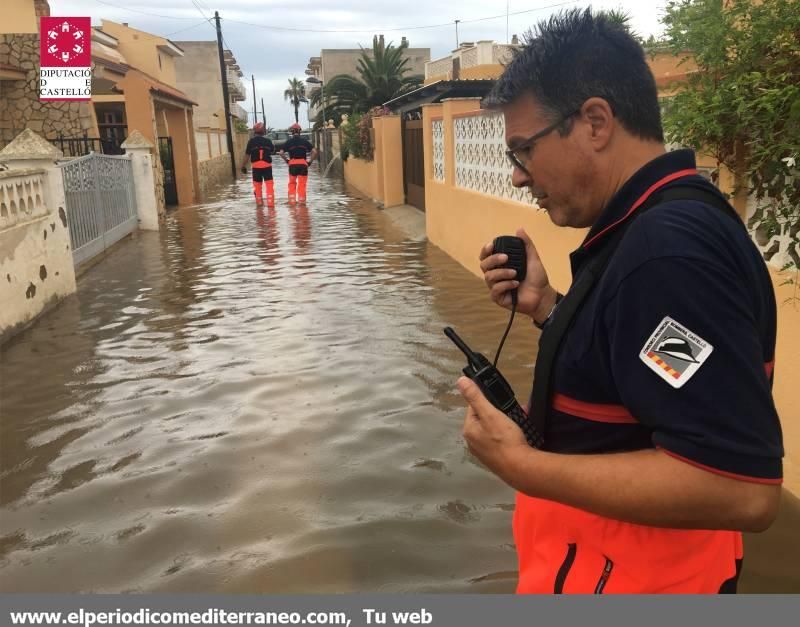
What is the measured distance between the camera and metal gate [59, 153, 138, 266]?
964 centimetres

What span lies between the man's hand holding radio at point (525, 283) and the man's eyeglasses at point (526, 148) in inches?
14.1

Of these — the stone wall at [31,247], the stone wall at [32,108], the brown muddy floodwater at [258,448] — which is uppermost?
the stone wall at [32,108]

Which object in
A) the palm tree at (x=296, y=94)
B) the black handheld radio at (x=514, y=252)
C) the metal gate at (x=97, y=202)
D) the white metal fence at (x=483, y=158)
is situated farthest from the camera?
the palm tree at (x=296, y=94)

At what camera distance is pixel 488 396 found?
1.40 m

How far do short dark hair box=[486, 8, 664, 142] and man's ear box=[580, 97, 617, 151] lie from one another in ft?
0.04

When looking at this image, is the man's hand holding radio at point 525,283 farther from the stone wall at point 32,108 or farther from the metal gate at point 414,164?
the stone wall at point 32,108

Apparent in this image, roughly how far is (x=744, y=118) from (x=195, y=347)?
4.52 meters

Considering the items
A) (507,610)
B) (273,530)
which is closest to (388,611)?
(507,610)

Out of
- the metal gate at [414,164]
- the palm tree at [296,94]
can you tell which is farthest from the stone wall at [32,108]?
the palm tree at [296,94]

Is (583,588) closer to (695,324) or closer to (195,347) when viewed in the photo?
(695,324)

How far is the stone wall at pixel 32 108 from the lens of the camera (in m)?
15.7

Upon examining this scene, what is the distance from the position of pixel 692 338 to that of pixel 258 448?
3334 mm

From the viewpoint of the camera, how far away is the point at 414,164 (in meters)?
15.5

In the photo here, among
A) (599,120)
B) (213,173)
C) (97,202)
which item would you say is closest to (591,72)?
(599,120)
